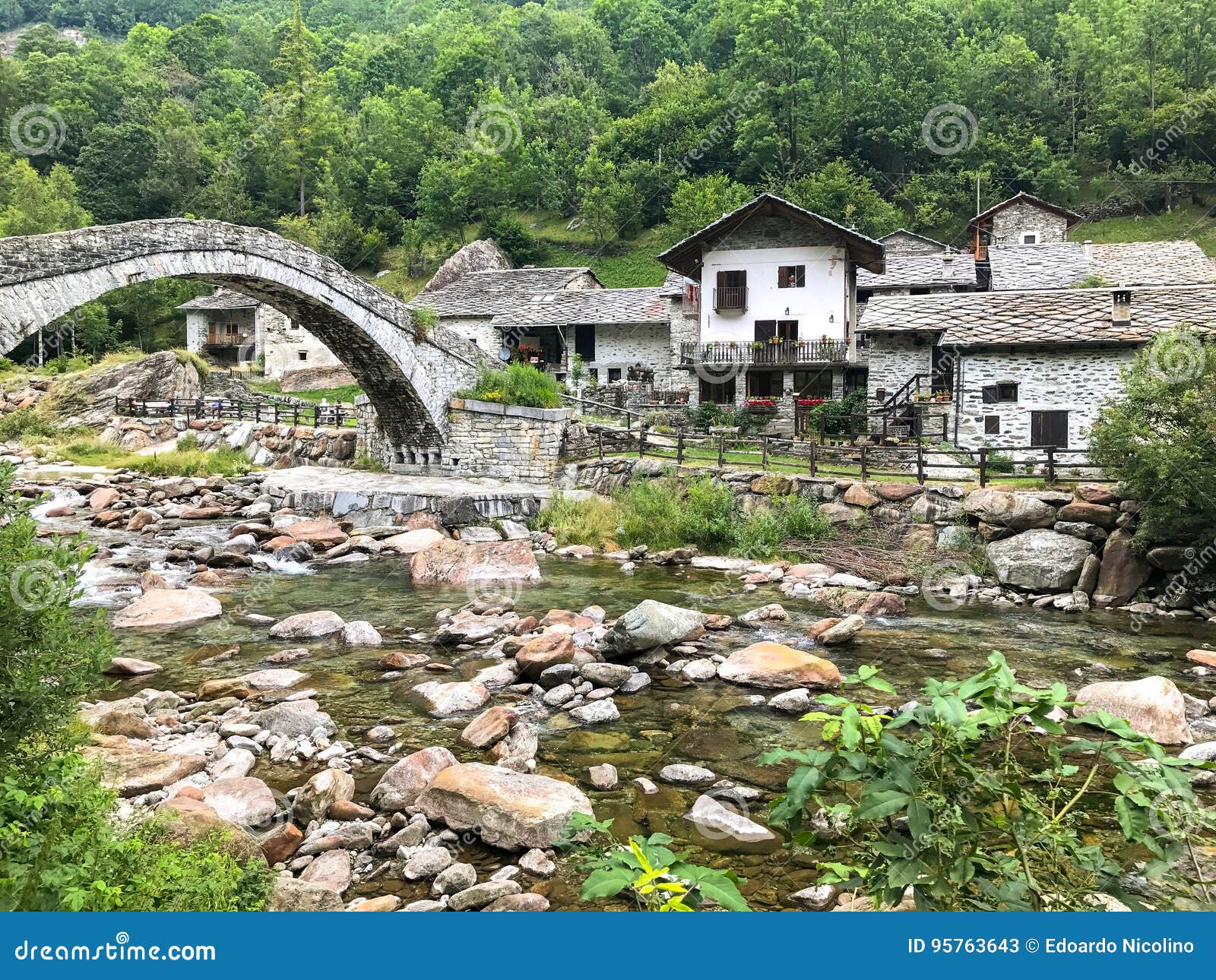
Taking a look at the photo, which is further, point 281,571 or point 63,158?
point 63,158

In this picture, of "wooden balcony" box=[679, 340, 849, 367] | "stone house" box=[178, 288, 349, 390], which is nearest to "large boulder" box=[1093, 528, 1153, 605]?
"wooden balcony" box=[679, 340, 849, 367]

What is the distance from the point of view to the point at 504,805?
5.58 m

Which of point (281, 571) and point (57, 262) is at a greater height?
point (57, 262)

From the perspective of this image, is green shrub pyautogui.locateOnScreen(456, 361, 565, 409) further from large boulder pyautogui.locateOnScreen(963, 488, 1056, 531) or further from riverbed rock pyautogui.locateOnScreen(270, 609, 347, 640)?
riverbed rock pyautogui.locateOnScreen(270, 609, 347, 640)

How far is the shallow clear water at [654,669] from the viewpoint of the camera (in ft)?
20.1

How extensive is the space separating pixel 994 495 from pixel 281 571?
1239cm

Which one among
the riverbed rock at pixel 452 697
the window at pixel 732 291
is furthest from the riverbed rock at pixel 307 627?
the window at pixel 732 291

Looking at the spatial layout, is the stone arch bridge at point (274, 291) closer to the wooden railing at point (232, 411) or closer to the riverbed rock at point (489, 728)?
the wooden railing at point (232, 411)

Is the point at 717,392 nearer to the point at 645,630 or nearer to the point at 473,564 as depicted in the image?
the point at 473,564

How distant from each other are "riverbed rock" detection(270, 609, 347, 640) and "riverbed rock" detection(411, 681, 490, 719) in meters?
2.65

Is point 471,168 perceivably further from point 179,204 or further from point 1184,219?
point 1184,219

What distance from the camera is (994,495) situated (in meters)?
14.4

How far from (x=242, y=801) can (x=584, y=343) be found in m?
30.8

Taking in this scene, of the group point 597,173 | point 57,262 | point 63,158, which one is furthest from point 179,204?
point 57,262
